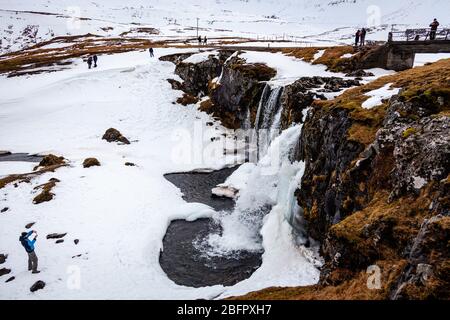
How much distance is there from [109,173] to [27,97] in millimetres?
33677

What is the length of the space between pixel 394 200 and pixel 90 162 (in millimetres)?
28796

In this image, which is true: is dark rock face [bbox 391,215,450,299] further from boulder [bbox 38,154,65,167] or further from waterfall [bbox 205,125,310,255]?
boulder [bbox 38,154,65,167]

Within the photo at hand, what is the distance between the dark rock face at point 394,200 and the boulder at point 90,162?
911 inches

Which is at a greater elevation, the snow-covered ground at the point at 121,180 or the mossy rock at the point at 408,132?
the mossy rock at the point at 408,132

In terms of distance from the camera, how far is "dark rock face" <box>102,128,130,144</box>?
42.2m

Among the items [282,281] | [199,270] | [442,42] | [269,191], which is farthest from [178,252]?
[442,42]

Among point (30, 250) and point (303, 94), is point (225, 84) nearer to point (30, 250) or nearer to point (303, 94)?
point (303, 94)

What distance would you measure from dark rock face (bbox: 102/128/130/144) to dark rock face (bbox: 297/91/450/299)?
1188 inches

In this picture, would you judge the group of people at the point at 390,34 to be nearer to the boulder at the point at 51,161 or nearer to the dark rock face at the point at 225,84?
the dark rock face at the point at 225,84

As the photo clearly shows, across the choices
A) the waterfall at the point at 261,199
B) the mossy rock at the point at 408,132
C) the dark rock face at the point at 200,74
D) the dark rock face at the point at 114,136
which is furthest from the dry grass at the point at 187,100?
the mossy rock at the point at 408,132

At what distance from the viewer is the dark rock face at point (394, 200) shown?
26.5 feet

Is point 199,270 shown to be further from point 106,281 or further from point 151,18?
point 151,18

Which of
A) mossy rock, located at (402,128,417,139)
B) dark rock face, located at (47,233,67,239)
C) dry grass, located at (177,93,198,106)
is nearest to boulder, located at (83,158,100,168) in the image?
dark rock face, located at (47,233,67,239)
